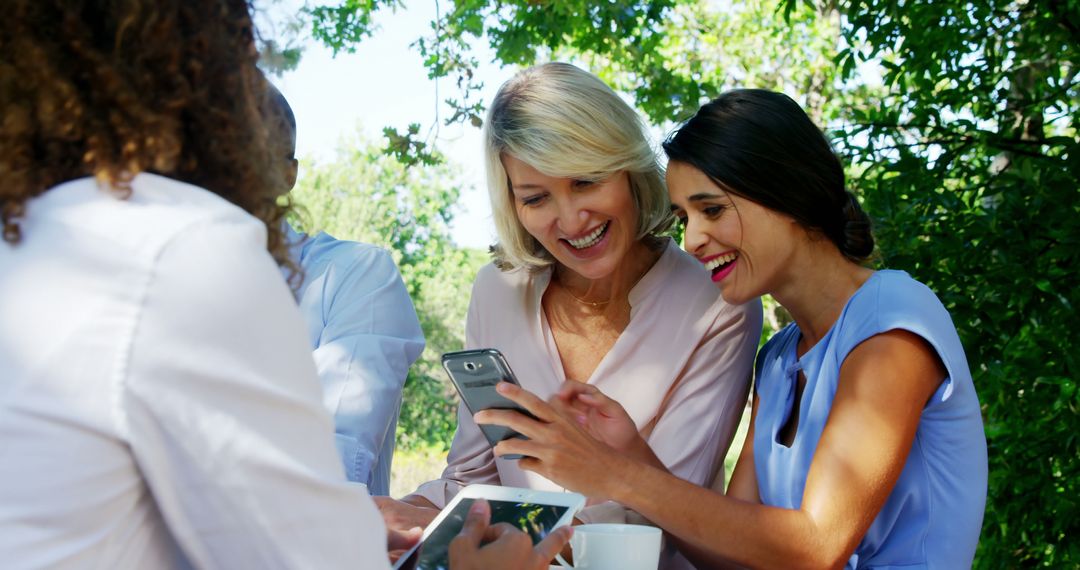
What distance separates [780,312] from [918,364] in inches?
321

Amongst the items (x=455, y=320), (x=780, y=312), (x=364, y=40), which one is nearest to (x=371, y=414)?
(x=364, y=40)

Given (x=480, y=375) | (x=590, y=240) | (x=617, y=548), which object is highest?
(x=590, y=240)

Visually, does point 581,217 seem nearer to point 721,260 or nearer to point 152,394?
point 721,260

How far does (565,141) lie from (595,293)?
48 cm

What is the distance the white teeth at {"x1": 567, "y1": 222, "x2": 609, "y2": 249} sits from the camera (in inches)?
112

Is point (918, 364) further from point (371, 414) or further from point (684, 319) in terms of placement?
point (371, 414)

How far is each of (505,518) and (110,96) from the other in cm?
94

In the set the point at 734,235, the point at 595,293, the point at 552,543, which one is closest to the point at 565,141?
the point at 595,293

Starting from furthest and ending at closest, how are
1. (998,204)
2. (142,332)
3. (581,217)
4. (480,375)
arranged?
(998,204) < (581,217) < (480,375) < (142,332)

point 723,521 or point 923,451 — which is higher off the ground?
point 923,451

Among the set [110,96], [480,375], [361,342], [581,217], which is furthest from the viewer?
[581,217]

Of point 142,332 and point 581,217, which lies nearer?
point 142,332

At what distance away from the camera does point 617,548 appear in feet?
5.52

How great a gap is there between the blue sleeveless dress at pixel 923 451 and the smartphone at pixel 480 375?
671mm
